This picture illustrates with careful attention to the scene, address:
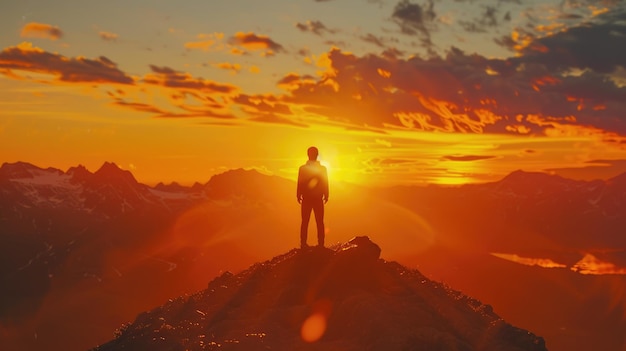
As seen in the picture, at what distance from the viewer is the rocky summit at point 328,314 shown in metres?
19.8

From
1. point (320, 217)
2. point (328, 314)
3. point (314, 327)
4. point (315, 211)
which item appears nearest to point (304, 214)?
point (315, 211)

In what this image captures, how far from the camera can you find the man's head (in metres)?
26.7

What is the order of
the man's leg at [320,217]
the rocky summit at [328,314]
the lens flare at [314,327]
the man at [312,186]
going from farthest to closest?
the man's leg at [320,217] → the man at [312,186] → the lens flare at [314,327] → the rocky summit at [328,314]

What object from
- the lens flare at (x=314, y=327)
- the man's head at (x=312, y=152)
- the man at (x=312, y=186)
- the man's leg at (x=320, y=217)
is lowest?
the lens flare at (x=314, y=327)

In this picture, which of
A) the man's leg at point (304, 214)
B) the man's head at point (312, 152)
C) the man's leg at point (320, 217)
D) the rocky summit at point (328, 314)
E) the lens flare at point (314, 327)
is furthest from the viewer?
the man's leg at point (320, 217)

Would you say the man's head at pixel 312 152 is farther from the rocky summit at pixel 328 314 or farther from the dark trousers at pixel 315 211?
the rocky summit at pixel 328 314

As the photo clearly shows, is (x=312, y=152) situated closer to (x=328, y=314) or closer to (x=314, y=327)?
(x=328, y=314)

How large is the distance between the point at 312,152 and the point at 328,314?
309 inches

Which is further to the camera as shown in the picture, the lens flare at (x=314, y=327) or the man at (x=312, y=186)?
the man at (x=312, y=186)

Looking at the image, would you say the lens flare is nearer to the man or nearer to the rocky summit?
the rocky summit

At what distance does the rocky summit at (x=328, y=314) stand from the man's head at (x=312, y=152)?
13.4ft

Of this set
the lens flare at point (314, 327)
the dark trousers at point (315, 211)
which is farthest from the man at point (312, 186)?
the lens flare at point (314, 327)

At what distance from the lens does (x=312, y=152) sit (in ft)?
87.7

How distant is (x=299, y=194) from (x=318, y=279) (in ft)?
15.0
